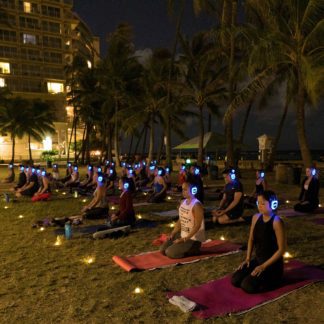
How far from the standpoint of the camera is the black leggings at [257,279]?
4.26 metres

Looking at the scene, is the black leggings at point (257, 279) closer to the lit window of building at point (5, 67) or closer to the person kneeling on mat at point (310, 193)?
the person kneeling on mat at point (310, 193)

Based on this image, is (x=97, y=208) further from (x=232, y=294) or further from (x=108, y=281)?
(x=232, y=294)

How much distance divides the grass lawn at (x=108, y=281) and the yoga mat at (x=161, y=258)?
0.13 metres

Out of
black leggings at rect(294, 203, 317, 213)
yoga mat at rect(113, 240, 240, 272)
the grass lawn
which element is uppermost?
black leggings at rect(294, 203, 317, 213)

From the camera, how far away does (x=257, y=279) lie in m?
4.25

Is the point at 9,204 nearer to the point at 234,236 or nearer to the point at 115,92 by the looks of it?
the point at 234,236

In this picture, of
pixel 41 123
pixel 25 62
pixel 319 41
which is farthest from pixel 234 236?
pixel 25 62

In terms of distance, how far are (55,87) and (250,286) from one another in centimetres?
6353

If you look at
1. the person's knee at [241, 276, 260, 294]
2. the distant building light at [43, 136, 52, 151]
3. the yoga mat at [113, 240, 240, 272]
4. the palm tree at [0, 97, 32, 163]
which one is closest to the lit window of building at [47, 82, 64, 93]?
the distant building light at [43, 136, 52, 151]

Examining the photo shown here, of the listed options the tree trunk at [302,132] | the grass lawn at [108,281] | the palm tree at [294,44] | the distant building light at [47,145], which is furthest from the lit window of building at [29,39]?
the grass lawn at [108,281]

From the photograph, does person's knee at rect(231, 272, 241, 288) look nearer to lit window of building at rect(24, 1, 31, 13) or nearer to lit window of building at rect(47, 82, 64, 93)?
lit window of building at rect(47, 82, 64, 93)

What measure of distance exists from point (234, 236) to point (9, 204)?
26.8 ft

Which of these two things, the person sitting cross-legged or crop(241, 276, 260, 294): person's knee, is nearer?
crop(241, 276, 260, 294): person's knee

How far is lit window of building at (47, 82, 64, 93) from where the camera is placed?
61938 mm
